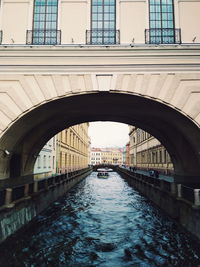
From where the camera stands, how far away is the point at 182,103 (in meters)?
9.80

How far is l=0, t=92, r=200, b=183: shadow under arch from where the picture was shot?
1108 centimetres

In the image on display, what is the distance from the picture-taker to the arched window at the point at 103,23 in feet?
35.3

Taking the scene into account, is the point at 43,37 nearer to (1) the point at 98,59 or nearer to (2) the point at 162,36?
(1) the point at 98,59

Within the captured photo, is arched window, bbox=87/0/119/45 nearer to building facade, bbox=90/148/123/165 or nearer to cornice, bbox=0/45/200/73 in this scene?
cornice, bbox=0/45/200/73

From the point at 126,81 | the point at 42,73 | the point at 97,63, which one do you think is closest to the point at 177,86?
the point at 126,81

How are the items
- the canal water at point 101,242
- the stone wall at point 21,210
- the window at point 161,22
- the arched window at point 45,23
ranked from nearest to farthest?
1. the canal water at point 101,242
2. the stone wall at point 21,210
3. the window at point 161,22
4. the arched window at point 45,23

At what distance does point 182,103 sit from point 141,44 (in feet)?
9.89

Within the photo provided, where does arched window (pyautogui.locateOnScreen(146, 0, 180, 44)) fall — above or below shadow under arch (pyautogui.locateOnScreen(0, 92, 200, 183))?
above

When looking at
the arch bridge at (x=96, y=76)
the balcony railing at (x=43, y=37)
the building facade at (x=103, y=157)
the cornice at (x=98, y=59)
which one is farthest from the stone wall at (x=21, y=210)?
the building facade at (x=103, y=157)

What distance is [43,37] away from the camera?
1084 cm

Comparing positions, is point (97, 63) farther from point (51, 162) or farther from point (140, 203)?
point (51, 162)

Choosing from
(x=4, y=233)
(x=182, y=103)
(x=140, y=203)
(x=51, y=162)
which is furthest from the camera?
(x=51, y=162)

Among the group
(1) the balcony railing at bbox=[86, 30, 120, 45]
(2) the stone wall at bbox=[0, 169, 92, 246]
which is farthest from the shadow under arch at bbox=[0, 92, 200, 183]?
(1) the balcony railing at bbox=[86, 30, 120, 45]

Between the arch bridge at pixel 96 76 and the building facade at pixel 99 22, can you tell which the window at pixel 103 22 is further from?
the arch bridge at pixel 96 76
